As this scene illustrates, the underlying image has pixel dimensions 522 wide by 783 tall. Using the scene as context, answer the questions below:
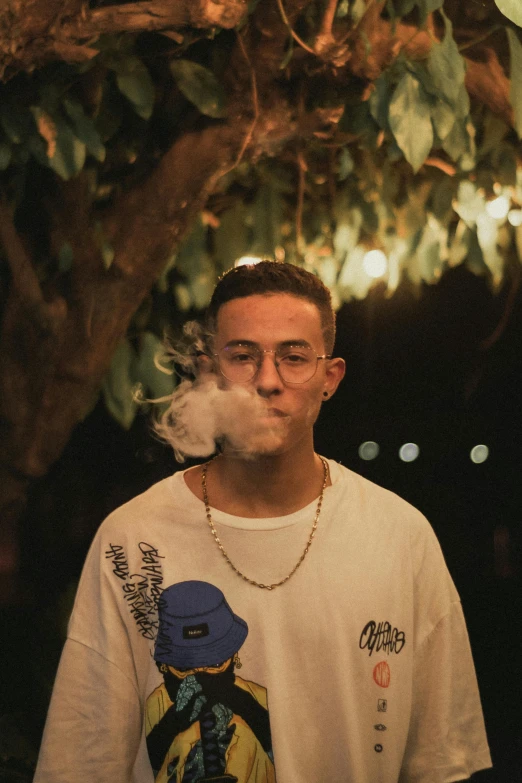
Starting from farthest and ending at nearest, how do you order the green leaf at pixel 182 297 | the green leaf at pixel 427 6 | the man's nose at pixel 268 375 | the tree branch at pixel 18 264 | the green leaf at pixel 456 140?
1. the green leaf at pixel 182 297
2. the tree branch at pixel 18 264
3. the green leaf at pixel 456 140
4. the green leaf at pixel 427 6
5. the man's nose at pixel 268 375

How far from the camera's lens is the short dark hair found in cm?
142

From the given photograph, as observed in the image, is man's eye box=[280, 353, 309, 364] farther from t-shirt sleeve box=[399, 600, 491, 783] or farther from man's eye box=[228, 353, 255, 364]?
t-shirt sleeve box=[399, 600, 491, 783]

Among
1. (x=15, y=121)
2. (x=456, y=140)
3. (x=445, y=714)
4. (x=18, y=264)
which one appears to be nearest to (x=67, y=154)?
(x=15, y=121)

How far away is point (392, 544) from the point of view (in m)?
1.49

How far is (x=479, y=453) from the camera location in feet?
6.12

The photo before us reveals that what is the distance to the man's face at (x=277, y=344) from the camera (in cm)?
140

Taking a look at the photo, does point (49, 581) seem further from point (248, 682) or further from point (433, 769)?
point (433, 769)

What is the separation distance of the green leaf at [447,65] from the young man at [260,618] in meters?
0.46

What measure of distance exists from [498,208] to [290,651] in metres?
1.14

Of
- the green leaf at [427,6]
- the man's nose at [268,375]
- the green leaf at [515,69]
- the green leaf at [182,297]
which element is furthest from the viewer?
the green leaf at [182,297]

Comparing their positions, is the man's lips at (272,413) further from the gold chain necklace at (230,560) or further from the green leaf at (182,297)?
the green leaf at (182,297)

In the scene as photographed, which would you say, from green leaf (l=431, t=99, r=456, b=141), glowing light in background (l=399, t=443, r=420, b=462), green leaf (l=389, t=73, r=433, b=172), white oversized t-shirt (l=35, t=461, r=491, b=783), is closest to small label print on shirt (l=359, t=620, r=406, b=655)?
white oversized t-shirt (l=35, t=461, r=491, b=783)

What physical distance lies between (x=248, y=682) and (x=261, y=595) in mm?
139

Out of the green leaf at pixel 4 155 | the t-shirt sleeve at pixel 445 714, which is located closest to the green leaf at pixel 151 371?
the green leaf at pixel 4 155
